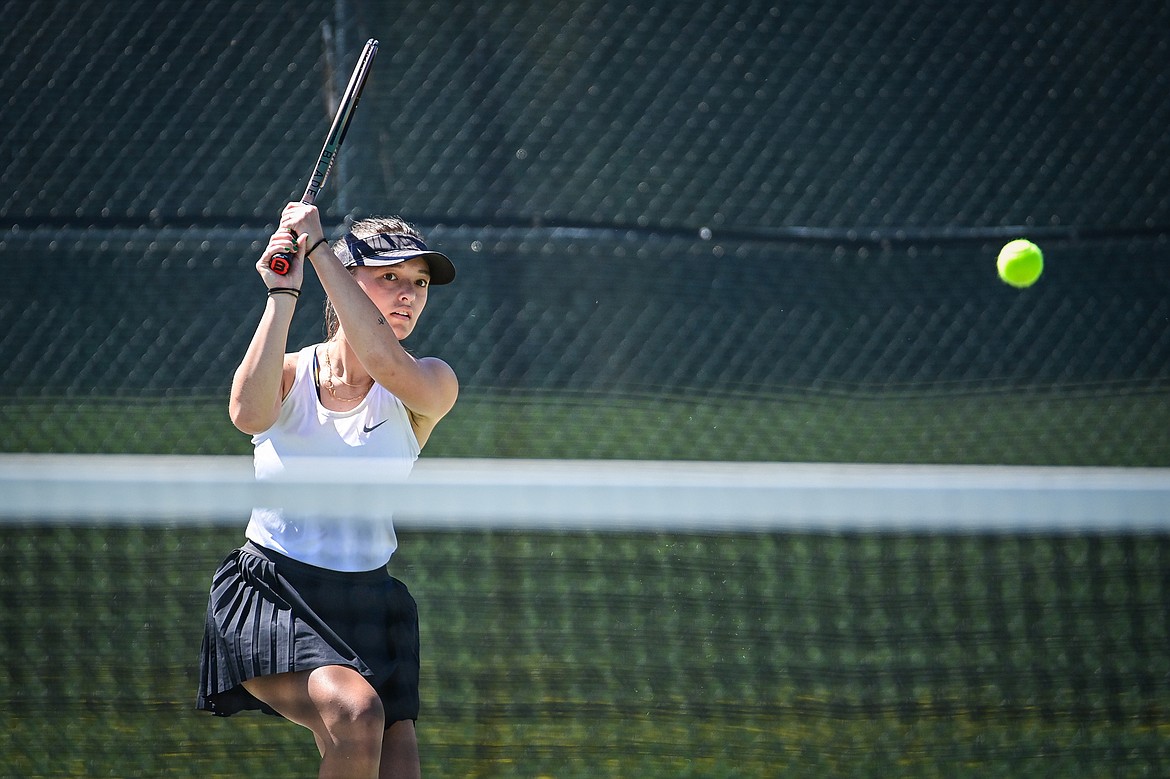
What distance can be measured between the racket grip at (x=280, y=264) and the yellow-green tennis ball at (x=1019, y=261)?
3852 millimetres

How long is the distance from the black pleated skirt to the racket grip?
0.45 meters

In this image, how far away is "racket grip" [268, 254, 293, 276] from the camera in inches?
76.0

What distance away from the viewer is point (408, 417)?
205 cm

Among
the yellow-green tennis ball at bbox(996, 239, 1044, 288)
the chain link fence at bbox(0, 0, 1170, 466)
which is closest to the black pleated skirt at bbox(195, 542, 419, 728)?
the yellow-green tennis ball at bbox(996, 239, 1044, 288)

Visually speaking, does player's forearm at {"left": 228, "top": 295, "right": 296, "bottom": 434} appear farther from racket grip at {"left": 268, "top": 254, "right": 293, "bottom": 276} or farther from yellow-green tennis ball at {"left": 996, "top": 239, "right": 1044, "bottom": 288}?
yellow-green tennis ball at {"left": 996, "top": 239, "right": 1044, "bottom": 288}

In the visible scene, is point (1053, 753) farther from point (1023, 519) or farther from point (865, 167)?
point (865, 167)

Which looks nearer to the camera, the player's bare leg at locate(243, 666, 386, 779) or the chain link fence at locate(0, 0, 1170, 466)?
the player's bare leg at locate(243, 666, 386, 779)

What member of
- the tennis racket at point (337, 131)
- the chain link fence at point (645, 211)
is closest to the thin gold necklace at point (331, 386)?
the tennis racket at point (337, 131)

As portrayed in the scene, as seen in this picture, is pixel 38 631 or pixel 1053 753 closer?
pixel 1053 753

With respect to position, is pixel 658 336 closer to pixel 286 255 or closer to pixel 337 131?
pixel 337 131

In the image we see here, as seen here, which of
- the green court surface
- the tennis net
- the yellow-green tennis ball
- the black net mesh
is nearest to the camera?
the tennis net

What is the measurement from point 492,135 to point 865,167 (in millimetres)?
3134

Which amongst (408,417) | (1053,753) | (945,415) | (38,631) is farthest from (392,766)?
(945,415)

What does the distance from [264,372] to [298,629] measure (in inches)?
15.7
